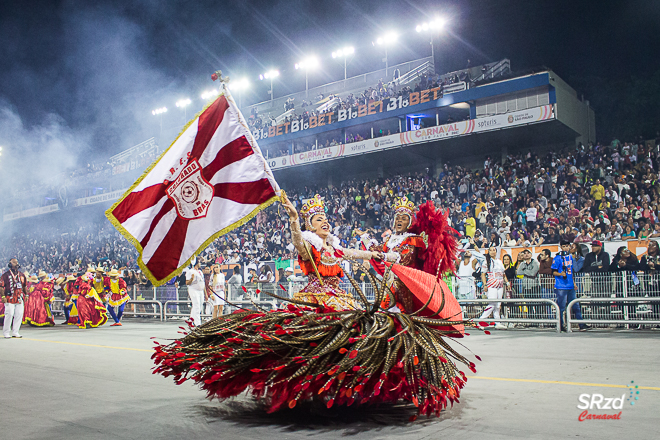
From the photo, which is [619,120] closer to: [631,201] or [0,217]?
[631,201]

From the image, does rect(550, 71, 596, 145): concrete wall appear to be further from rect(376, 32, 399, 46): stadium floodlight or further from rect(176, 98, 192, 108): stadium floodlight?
rect(176, 98, 192, 108): stadium floodlight

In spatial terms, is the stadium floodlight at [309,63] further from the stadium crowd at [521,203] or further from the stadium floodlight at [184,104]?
the stadium crowd at [521,203]

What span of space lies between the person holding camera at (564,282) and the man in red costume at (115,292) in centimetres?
1233

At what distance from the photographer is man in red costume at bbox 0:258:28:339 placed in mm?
12977

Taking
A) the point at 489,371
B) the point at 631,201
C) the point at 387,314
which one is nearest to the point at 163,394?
the point at 387,314

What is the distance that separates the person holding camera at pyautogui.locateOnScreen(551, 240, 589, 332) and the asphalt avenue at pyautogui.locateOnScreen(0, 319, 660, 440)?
3911mm

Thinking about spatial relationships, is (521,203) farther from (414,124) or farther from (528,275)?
(414,124)

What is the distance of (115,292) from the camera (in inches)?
657

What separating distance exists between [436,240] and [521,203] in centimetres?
1437

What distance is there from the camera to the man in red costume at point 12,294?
1298 cm

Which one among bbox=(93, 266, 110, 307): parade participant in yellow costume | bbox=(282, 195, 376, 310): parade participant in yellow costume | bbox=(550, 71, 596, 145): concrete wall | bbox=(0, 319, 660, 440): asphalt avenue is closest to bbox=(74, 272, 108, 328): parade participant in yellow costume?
bbox=(93, 266, 110, 307): parade participant in yellow costume

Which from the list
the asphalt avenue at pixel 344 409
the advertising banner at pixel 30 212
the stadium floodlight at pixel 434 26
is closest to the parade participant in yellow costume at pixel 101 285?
the asphalt avenue at pixel 344 409

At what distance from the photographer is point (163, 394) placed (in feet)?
17.2

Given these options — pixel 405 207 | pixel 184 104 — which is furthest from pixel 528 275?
pixel 184 104
